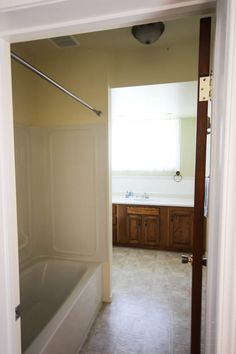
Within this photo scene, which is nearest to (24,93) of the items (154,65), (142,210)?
(154,65)

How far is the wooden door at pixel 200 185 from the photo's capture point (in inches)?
33.3

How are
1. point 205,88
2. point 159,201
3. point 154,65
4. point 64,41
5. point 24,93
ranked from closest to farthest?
point 205,88
point 64,41
point 154,65
point 24,93
point 159,201

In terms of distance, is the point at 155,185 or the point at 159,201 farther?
the point at 155,185

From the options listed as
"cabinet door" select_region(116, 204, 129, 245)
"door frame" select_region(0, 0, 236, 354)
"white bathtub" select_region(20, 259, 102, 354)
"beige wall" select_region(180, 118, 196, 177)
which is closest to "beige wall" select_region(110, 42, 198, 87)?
"door frame" select_region(0, 0, 236, 354)

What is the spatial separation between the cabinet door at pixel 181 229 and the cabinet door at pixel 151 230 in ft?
0.83

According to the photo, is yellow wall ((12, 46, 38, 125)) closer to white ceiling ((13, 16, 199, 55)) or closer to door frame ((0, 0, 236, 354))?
white ceiling ((13, 16, 199, 55))

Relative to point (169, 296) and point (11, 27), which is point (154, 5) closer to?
point (11, 27)

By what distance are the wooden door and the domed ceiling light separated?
1.11 m

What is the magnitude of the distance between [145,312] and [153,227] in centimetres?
169

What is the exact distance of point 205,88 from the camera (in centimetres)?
83

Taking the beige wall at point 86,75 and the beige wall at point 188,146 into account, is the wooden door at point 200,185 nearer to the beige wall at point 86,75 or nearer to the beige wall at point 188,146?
the beige wall at point 86,75

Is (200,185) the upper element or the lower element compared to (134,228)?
upper

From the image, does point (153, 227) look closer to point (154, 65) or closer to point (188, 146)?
point (188, 146)

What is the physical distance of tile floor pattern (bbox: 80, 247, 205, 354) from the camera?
6.58 feet
